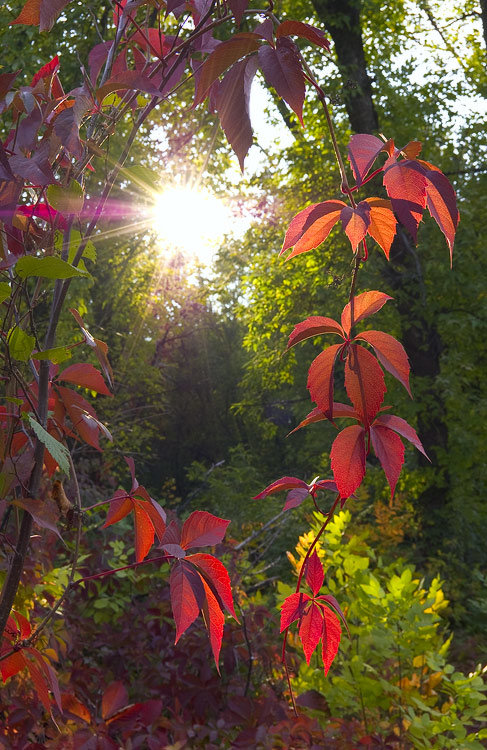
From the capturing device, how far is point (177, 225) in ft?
30.0

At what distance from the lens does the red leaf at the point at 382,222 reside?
2.02ft

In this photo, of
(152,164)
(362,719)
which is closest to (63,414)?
(362,719)

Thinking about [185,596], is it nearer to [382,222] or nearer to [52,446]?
[52,446]

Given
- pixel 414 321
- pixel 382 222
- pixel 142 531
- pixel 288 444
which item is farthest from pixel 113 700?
pixel 288 444

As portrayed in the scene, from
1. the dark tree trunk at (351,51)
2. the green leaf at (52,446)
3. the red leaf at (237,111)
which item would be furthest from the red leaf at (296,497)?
the dark tree trunk at (351,51)

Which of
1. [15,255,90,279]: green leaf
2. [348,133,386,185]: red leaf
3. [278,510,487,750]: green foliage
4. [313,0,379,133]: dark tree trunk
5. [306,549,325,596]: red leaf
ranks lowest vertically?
[278,510,487,750]: green foliage

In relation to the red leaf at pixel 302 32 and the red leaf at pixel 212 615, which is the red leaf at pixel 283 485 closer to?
the red leaf at pixel 212 615

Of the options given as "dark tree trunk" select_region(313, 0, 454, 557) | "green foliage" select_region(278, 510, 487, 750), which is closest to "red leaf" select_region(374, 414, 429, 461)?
"green foliage" select_region(278, 510, 487, 750)

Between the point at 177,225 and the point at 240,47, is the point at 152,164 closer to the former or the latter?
the point at 177,225

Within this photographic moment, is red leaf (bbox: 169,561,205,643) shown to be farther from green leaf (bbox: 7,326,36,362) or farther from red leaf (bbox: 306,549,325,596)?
green leaf (bbox: 7,326,36,362)

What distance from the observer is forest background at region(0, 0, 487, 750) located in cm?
193

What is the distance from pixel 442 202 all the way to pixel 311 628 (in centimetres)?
47

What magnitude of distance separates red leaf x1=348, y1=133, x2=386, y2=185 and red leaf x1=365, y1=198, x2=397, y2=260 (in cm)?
4

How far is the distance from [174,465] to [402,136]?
8.13 metres
